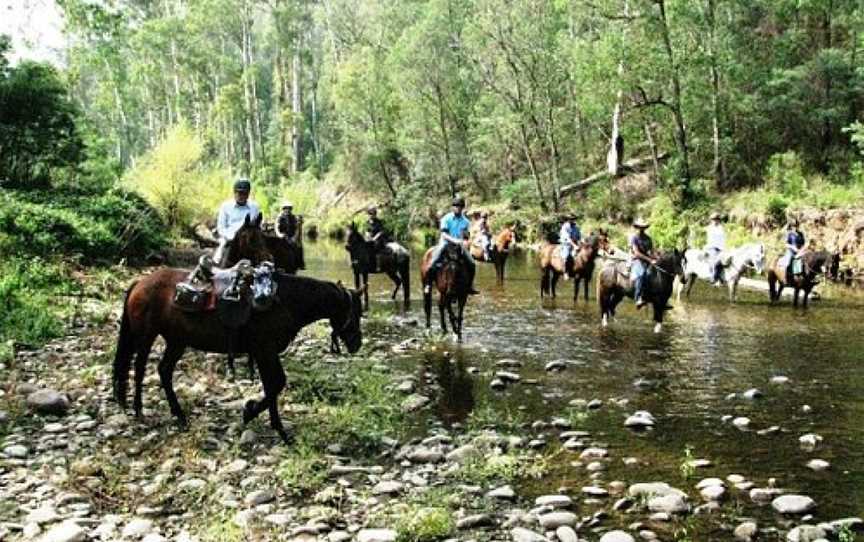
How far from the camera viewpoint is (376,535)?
18.2ft

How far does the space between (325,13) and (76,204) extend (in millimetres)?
39631

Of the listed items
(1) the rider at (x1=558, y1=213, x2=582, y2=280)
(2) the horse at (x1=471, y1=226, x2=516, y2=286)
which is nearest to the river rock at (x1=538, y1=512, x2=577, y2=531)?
(1) the rider at (x1=558, y1=213, x2=582, y2=280)

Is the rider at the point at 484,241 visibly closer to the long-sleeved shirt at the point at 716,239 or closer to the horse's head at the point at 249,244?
the long-sleeved shirt at the point at 716,239

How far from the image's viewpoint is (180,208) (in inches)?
1127

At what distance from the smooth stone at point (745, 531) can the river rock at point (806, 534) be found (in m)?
0.23

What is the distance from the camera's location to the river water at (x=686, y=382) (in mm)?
7078

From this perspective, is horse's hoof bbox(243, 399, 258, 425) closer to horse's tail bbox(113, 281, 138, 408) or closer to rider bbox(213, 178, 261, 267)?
horse's tail bbox(113, 281, 138, 408)

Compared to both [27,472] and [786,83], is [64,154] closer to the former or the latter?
[27,472]

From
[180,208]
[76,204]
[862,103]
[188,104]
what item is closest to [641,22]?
[862,103]

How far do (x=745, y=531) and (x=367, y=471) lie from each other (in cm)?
315

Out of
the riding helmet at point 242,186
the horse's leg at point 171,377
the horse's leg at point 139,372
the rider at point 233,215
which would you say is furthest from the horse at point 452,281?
the horse's leg at point 139,372

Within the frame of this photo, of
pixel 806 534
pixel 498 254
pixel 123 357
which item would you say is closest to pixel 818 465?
pixel 806 534

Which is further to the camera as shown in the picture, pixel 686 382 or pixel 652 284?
pixel 652 284

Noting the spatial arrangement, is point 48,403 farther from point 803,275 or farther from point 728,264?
point 728,264
